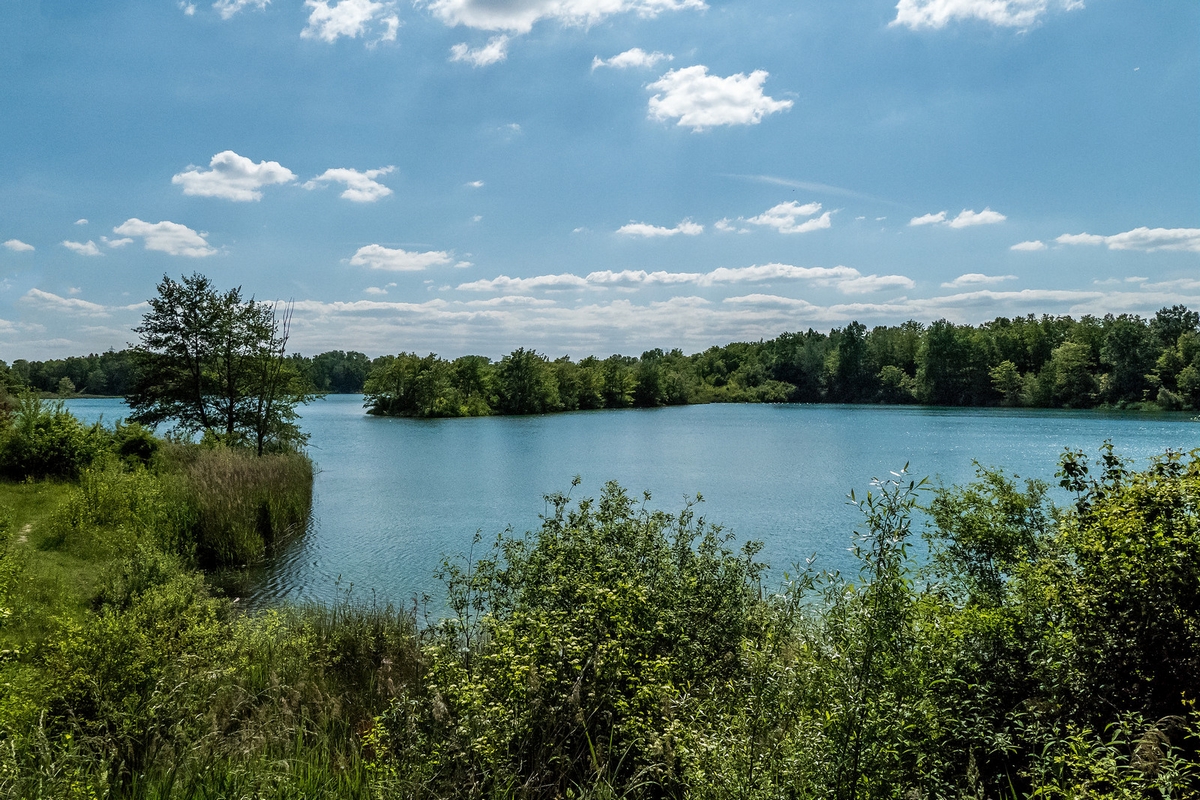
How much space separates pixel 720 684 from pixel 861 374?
401 ft

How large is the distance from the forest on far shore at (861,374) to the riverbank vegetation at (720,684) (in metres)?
57.4

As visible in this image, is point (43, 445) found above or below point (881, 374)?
below

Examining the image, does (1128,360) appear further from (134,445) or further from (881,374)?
(134,445)

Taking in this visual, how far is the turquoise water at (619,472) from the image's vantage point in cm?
1686

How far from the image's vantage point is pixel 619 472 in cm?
3250

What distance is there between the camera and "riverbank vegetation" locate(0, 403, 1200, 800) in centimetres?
332

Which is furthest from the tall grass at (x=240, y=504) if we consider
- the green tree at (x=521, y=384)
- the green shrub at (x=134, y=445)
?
the green tree at (x=521, y=384)

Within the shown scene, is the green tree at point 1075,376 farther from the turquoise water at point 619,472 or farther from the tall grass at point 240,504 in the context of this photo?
the tall grass at point 240,504

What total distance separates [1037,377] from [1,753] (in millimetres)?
102821

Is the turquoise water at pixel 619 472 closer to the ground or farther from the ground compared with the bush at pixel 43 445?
closer to the ground

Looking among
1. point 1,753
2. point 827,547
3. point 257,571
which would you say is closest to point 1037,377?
point 827,547

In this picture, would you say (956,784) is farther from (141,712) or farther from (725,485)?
(725,485)

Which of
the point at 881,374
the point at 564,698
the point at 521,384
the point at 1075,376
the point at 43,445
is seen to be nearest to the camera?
the point at 564,698

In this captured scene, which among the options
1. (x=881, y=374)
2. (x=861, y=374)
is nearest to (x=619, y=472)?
(x=881, y=374)
